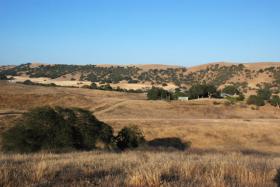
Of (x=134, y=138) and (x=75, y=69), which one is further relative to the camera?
(x=75, y=69)

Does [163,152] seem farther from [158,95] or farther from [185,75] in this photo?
[185,75]

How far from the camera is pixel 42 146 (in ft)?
75.7

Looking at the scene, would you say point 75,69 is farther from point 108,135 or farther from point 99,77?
point 108,135

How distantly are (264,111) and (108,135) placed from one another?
50.7 m

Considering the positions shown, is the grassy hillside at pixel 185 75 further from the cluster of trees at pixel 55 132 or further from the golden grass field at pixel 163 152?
the cluster of trees at pixel 55 132

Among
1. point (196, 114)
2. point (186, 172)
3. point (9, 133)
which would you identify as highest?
point (186, 172)


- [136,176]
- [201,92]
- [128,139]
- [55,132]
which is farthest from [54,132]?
[201,92]

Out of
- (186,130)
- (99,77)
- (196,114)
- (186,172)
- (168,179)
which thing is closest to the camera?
(168,179)

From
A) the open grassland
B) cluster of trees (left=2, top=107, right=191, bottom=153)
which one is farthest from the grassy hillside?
cluster of trees (left=2, top=107, right=191, bottom=153)

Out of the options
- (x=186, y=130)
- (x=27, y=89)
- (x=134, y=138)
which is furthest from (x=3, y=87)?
(x=134, y=138)

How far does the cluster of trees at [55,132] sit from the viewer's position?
23125 mm

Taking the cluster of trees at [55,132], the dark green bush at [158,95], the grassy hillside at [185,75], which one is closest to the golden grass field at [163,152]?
the dark green bush at [158,95]

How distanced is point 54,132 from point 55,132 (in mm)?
62

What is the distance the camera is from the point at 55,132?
80.7ft
